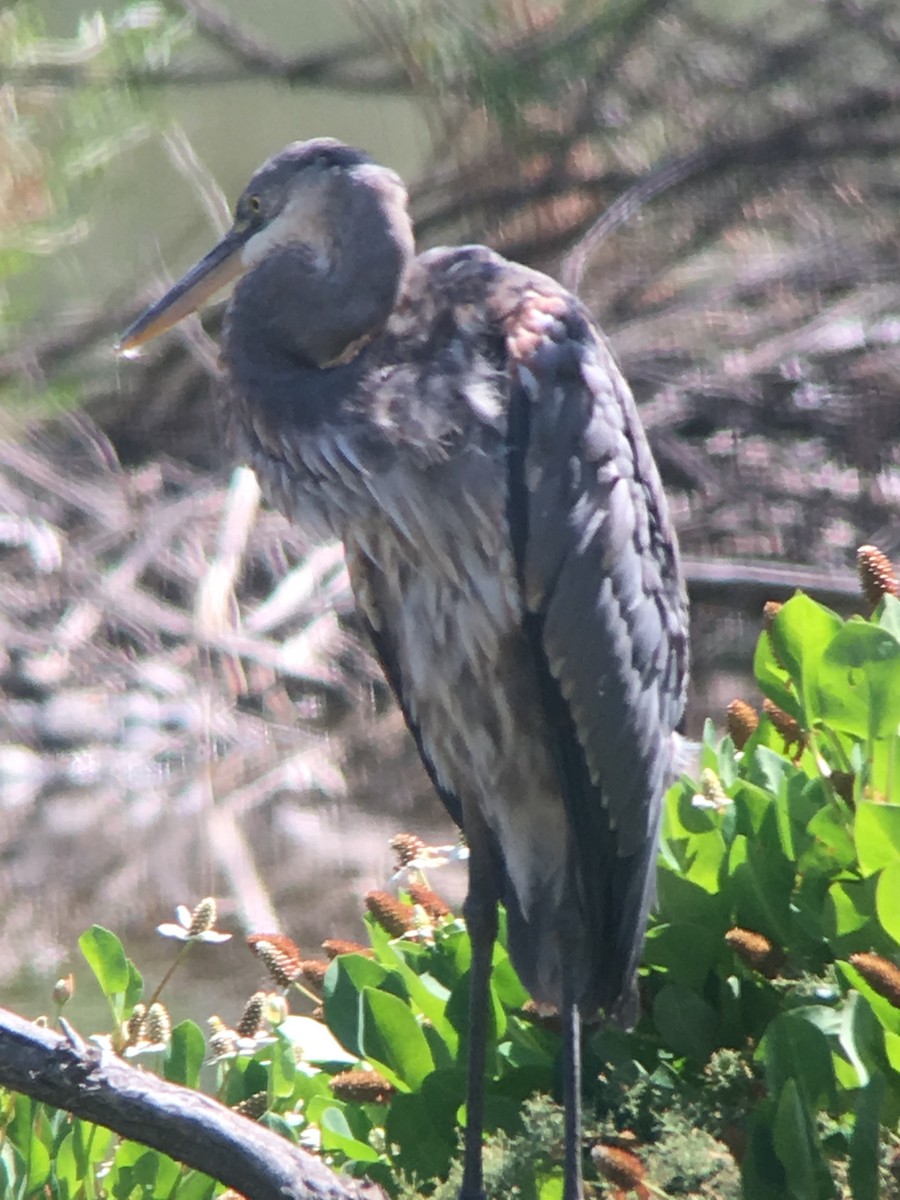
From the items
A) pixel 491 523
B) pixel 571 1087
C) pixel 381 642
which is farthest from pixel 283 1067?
pixel 491 523

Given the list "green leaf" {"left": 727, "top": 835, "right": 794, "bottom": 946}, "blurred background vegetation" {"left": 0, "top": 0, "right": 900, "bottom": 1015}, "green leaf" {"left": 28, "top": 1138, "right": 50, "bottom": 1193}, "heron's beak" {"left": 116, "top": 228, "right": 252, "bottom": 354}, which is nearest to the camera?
"green leaf" {"left": 28, "top": 1138, "right": 50, "bottom": 1193}

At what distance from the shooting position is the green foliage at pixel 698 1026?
1909 millimetres

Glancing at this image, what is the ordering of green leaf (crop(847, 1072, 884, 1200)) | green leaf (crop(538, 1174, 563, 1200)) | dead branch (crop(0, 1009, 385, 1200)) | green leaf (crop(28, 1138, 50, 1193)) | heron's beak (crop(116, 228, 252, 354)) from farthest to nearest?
heron's beak (crop(116, 228, 252, 354)), green leaf (crop(538, 1174, 563, 1200)), green leaf (crop(28, 1138, 50, 1193)), green leaf (crop(847, 1072, 884, 1200)), dead branch (crop(0, 1009, 385, 1200))

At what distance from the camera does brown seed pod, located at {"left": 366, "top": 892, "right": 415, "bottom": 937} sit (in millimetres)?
2309

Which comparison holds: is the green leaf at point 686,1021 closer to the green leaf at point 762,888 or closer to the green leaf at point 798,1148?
the green leaf at point 762,888

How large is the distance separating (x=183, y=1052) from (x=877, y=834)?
78 cm

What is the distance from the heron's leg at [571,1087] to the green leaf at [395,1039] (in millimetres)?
163

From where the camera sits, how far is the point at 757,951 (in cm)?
201

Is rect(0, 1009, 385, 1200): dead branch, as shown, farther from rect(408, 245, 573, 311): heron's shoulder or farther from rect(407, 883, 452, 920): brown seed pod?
rect(408, 245, 573, 311): heron's shoulder

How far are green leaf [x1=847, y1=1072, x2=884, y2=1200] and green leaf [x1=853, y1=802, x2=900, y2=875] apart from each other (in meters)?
0.24

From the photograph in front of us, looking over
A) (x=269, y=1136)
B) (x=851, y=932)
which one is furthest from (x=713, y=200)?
(x=269, y=1136)

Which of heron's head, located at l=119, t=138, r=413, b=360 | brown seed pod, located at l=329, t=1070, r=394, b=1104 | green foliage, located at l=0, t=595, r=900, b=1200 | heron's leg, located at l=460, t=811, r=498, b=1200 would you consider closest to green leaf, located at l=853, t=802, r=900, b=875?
green foliage, located at l=0, t=595, r=900, b=1200

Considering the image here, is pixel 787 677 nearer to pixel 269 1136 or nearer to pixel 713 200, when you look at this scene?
pixel 269 1136

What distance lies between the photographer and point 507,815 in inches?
94.6
